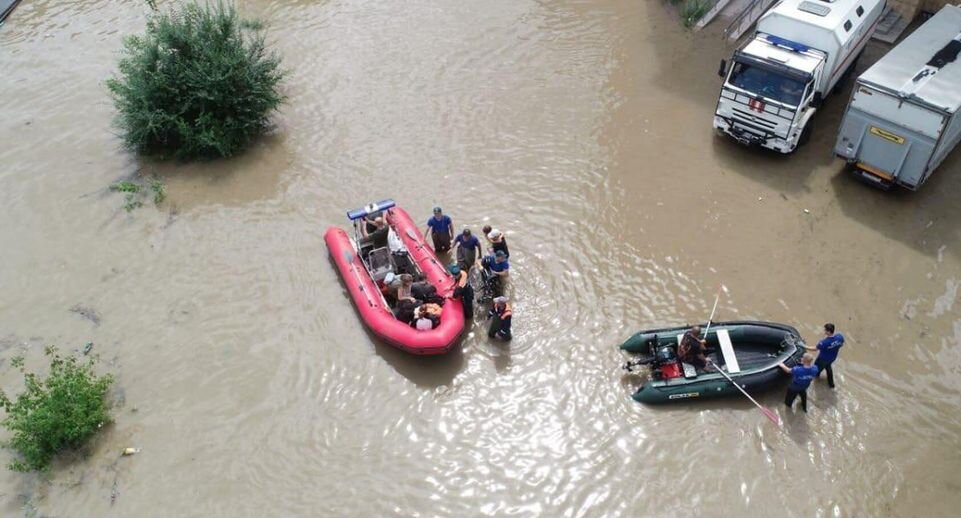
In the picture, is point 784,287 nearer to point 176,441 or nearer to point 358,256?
point 358,256

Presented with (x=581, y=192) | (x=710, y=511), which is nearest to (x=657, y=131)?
(x=581, y=192)

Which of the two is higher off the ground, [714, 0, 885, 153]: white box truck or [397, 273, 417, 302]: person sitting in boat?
[714, 0, 885, 153]: white box truck

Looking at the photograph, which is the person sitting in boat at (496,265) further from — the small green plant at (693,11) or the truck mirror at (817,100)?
the small green plant at (693,11)

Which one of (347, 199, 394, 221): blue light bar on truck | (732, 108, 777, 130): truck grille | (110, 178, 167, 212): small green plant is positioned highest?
(732, 108, 777, 130): truck grille

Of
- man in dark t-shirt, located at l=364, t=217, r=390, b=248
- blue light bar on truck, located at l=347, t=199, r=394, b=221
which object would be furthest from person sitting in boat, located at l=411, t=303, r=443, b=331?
blue light bar on truck, located at l=347, t=199, r=394, b=221

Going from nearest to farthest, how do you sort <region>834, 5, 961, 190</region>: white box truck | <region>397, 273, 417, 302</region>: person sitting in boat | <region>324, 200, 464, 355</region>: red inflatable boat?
1. <region>324, 200, 464, 355</region>: red inflatable boat
2. <region>397, 273, 417, 302</region>: person sitting in boat
3. <region>834, 5, 961, 190</region>: white box truck

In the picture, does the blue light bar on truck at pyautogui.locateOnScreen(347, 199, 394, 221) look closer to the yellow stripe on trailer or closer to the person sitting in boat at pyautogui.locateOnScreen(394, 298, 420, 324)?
the person sitting in boat at pyautogui.locateOnScreen(394, 298, 420, 324)

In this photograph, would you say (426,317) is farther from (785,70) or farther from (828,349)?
(785,70)
